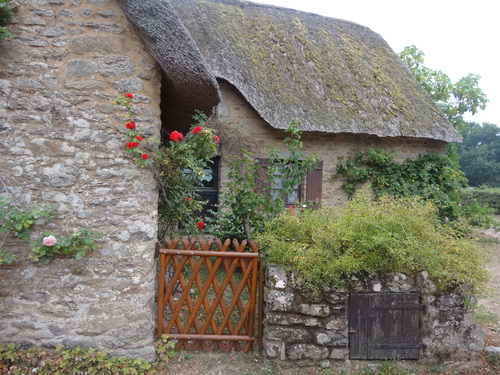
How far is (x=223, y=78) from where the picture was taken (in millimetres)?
6352

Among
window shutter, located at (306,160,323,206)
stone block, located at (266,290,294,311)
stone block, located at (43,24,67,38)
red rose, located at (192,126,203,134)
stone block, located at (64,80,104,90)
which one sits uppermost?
stone block, located at (43,24,67,38)

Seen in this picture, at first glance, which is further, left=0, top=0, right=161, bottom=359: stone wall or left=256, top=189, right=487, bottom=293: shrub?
left=256, top=189, right=487, bottom=293: shrub

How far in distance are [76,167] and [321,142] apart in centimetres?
524

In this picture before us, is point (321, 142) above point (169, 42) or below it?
below

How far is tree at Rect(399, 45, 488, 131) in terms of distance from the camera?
1193 centimetres

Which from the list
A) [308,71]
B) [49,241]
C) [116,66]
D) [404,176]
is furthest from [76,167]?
[404,176]

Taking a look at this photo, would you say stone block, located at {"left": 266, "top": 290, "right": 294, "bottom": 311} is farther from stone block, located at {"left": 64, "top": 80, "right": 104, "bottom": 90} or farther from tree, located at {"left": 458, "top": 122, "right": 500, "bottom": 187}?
tree, located at {"left": 458, "top": 122, "right": 500, "bottom": 187}

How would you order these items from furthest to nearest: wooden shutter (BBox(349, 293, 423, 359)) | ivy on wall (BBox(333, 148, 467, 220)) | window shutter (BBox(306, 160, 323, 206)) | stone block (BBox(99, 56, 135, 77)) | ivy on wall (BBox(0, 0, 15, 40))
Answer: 1. ivy on wall (BBox(333, 148, 467, 220))
2. window shutter (BBox(306, 160, 323, 206))
3. wooden shutter (BBox(349, 293, 423, 359))
4. stone block (BBox(99, 56, 135, 77))
5. ivy on wall (BBox(0, 0, 15, 40))

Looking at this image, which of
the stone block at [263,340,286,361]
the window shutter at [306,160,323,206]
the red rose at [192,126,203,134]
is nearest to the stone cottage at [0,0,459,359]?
the red rose at [192,126,203,134]

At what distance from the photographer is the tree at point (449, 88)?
1193 cm

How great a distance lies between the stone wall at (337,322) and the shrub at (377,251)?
0.31ft

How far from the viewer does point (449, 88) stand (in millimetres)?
12109

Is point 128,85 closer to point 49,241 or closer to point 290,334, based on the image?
point 49,241

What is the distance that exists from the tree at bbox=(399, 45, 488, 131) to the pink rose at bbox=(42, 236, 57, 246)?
12159mm
